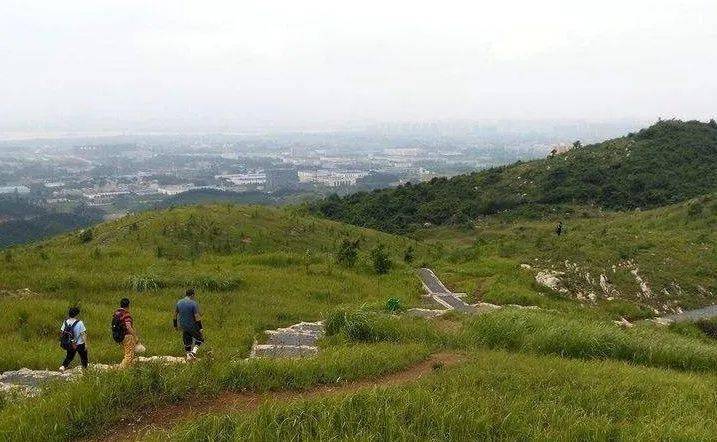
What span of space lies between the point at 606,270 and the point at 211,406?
58.2 feet

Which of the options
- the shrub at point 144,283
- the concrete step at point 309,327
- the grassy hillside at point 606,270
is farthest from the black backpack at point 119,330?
the grassy hillside at point 606,270

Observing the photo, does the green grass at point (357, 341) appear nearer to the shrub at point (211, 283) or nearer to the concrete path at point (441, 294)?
the shrub at point (211, 283)

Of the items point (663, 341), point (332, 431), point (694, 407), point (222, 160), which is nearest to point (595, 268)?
point (663, 341)

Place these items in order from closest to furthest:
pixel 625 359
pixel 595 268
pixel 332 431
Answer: pixel 332 431 < pixel 625 359 < pixel 595 268

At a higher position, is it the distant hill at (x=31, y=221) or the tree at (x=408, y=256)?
the tree at (x=408, y=256)

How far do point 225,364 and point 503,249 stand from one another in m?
19.5

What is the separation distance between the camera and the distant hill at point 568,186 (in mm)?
46000

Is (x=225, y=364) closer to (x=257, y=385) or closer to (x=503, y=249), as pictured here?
(x=257, y=385)

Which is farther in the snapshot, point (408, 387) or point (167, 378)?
point (408, 387)

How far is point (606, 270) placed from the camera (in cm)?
2042

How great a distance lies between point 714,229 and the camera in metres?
27.1

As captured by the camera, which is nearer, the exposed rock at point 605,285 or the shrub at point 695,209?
the exposed rock at point 605,285

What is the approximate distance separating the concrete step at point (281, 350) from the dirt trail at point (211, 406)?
7.12 feet

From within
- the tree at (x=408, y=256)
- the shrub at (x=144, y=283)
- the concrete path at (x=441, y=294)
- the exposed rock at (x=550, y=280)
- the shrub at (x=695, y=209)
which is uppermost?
the shrub at (x=695, y=209)
